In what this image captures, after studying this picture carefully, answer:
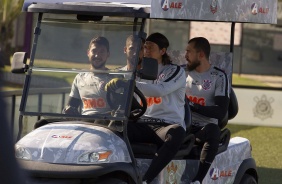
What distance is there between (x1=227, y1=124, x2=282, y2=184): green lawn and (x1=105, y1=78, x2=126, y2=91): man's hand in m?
4.54

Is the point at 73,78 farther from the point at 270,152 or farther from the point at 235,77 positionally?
the point at 235,77

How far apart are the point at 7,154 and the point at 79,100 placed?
419 cm

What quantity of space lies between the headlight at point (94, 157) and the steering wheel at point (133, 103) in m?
0.44

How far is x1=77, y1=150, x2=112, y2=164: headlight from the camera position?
4.74 meters

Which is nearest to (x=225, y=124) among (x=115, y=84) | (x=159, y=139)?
(x=159, y=139)

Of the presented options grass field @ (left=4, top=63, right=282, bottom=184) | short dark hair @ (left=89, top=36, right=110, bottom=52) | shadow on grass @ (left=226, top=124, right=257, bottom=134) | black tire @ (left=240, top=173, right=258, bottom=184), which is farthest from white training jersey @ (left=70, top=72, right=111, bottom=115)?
shadow on grass @ (left=226, top=124, right=257, bottom=134)

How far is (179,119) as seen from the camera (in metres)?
5.48

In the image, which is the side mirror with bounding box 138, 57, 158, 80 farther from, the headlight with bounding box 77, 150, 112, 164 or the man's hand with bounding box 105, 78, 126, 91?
the headlight with bounding box 77, 150, 112, 164

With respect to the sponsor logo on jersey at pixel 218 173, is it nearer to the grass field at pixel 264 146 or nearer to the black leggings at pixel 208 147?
the black leggings at pixel 208 147

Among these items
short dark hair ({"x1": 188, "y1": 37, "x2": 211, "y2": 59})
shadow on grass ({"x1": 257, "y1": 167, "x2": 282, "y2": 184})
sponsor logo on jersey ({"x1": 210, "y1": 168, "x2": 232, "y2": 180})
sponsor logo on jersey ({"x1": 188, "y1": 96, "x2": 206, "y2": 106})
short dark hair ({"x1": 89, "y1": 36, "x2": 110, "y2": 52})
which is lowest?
shadow on grass ({"x1": 257, "y1": 167, "x2": 282, "y2": 184})

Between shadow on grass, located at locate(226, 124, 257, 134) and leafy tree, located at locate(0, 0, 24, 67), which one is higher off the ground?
leafy tree, located at locate(0, 0, 24, 67)

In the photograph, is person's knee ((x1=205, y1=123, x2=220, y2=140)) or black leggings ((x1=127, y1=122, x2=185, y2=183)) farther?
person's knee ((x1=205, y1=123, x2=220, y2=140))

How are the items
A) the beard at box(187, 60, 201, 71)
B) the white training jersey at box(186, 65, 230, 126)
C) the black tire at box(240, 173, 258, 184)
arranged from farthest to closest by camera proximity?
the black tire at box(240, 173, 258, 184) < the beard at box(187, 60, 201, 71) < the white training jersey at box(186, 65, 230, 126)

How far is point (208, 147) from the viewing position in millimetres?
5711
